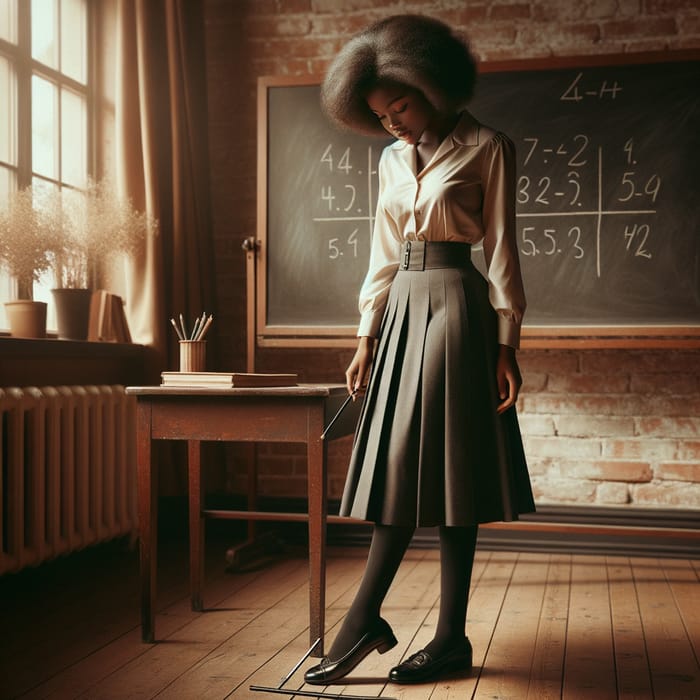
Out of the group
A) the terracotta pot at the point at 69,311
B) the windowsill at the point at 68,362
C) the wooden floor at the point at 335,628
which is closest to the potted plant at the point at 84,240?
the terracotta pot at the point at 69,311

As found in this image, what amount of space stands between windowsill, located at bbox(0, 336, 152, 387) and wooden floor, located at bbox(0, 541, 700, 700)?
0.63m

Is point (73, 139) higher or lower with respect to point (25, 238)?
higher

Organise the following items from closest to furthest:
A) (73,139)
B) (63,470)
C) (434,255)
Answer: (434,255), (63,470), (73,139)

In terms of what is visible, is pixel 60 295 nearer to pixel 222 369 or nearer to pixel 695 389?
pixel 222 369

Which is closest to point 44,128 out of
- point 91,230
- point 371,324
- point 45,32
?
point 45,32

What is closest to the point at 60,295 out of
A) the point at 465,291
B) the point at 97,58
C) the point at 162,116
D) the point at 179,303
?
the point at 179,303

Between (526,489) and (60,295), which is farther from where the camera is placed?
(60,295)

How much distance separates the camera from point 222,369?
3775 millimetres

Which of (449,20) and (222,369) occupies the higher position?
(449,20)

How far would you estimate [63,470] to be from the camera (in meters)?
2.82

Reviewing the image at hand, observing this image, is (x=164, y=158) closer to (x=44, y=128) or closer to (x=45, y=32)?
(x=44, y=128)

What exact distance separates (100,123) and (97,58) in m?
0.25

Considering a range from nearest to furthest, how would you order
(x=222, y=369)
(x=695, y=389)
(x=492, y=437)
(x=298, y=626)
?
(x=492, y=437) → (x=298, y=626) → (x=695, y=389) → (x=222, y=369)

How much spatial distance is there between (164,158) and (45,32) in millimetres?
595
